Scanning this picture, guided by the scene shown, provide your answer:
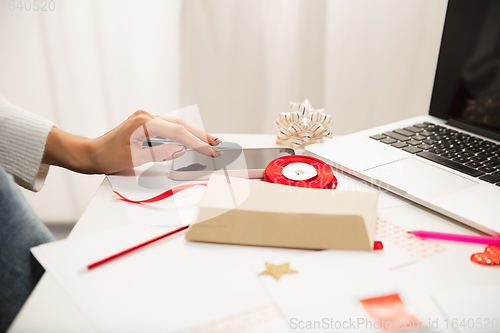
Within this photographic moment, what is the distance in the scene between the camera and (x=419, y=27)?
1.17 meters

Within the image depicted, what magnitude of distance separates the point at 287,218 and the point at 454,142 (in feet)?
1.33

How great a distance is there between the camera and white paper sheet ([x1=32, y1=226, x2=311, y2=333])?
0.99 ft

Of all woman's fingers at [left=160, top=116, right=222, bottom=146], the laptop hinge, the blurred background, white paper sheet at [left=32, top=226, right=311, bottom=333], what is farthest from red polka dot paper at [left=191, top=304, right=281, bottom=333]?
the blurred background

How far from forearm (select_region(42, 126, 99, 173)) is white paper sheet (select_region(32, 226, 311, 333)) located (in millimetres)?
222

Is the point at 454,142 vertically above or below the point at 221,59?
below

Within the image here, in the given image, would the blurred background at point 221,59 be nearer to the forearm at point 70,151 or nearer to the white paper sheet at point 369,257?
the forearm at point 70,151

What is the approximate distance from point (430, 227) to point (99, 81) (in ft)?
3.71

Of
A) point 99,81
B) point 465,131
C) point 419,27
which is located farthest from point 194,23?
point 465,131

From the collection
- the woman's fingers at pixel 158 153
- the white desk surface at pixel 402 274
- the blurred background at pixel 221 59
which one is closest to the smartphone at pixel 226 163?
the woman's fingers at pixel 158 153

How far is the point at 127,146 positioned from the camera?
1.85 ft

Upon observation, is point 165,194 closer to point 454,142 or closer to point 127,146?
point 127,146

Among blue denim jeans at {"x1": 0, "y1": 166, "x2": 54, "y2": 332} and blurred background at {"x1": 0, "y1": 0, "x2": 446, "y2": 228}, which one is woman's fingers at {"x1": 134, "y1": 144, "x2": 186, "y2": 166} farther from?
blurred background at {"x1": 0, "y1": 0, "x2": 446, "y2": 228}

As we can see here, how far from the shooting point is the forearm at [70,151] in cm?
59

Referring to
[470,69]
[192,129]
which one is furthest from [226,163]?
[470,69]
